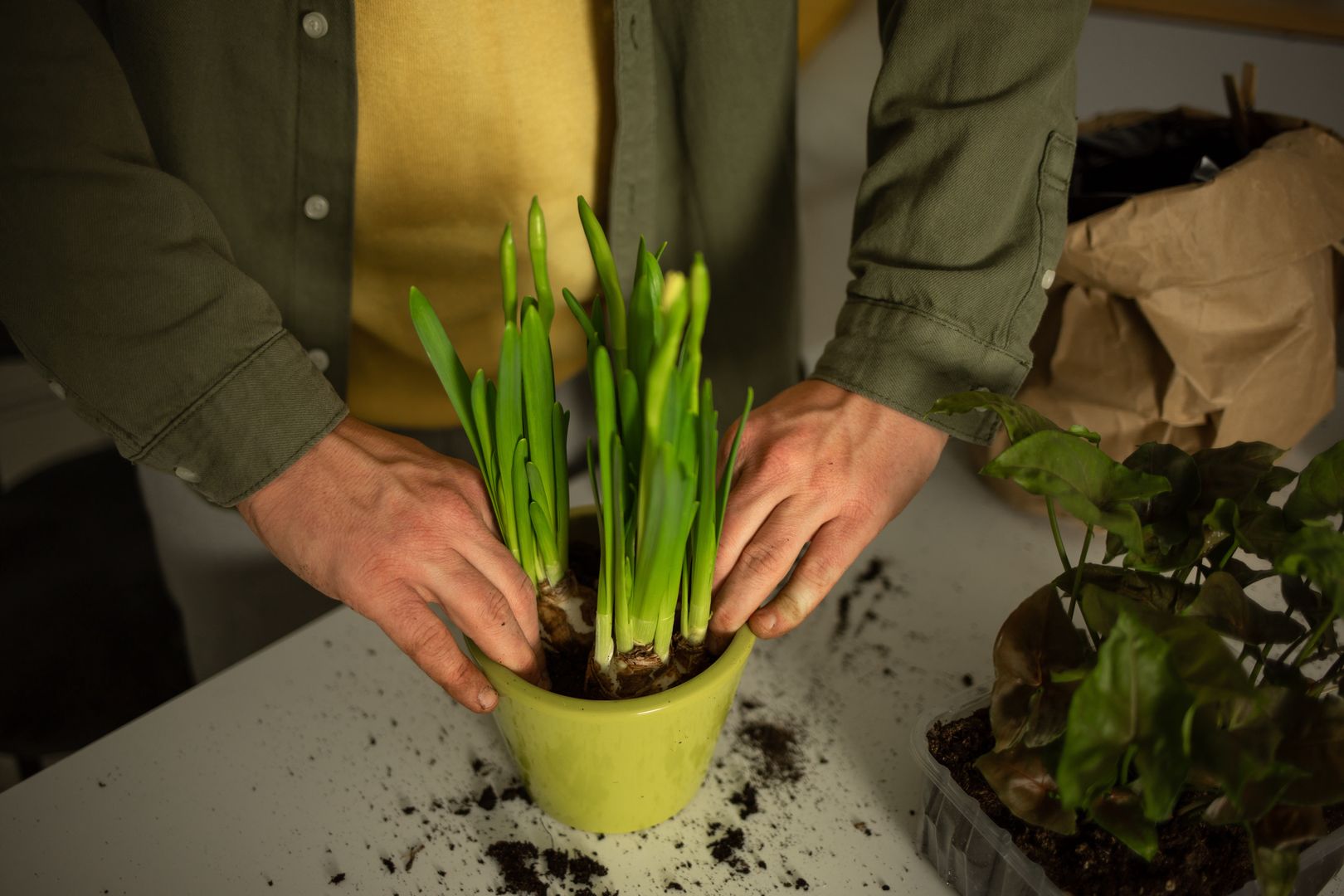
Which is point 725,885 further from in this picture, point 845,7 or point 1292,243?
point 845,7

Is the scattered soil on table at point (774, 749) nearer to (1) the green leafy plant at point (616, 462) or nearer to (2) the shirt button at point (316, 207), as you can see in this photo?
(1) the green leafy plant at point (616, 462)

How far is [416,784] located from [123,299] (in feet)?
1.25

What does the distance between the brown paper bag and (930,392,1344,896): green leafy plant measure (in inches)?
10.4

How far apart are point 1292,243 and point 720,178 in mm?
488

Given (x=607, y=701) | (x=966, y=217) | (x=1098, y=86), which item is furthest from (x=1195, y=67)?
(x=607, y=701)

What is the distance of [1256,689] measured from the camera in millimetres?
419

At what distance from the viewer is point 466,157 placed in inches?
32.1

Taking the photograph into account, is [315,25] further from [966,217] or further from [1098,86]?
[1098,86]

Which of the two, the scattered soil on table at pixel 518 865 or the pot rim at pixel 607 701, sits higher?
the pot rim at pixel 607 701

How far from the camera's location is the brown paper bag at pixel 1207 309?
76cm

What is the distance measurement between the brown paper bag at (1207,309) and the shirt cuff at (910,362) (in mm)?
152

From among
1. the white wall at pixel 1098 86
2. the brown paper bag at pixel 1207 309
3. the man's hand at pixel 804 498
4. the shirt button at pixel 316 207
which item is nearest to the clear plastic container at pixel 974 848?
the man's hand at pixel 804 498

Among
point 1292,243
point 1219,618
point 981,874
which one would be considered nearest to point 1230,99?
point 1292,243

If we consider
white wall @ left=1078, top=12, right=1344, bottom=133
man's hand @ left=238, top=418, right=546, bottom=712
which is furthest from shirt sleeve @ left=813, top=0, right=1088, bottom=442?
white wall @ left=1078, top=12, right=1344, bottom=133
